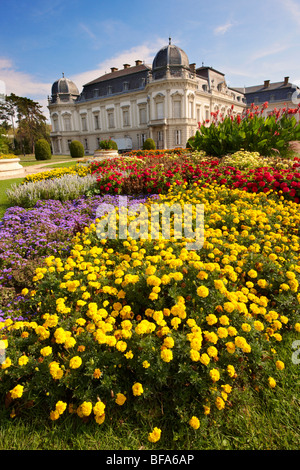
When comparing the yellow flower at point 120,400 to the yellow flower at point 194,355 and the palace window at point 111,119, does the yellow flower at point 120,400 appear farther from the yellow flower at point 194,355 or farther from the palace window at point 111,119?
the palace window at point 111,119

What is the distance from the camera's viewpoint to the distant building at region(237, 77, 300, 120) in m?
49.2

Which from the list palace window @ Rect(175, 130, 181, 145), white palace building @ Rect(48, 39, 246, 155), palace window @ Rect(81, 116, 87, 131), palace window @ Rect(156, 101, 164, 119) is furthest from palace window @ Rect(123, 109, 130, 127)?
palace window @ Rect(175, 130, 181, 145)

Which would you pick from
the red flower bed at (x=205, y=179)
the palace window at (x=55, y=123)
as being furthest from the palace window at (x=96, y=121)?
the red flower bed at (x=205, y=179)

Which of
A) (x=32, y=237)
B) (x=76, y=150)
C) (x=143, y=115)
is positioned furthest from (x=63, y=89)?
(x=32, y=237)

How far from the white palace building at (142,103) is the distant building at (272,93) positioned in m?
2.24

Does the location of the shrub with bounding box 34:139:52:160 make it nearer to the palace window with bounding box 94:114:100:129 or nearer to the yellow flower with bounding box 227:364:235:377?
the palace window with bounding box 94:114:100:129

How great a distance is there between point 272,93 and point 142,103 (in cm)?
2947

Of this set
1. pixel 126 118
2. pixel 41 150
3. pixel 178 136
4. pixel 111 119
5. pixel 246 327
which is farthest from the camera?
pixel 111 119

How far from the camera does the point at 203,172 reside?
643cm

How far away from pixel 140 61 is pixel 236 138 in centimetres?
4052

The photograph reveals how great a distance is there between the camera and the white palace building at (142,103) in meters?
33.2

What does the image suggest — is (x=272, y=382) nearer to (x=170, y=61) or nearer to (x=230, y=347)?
(x=230, y=347)

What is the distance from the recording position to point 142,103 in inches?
1484
